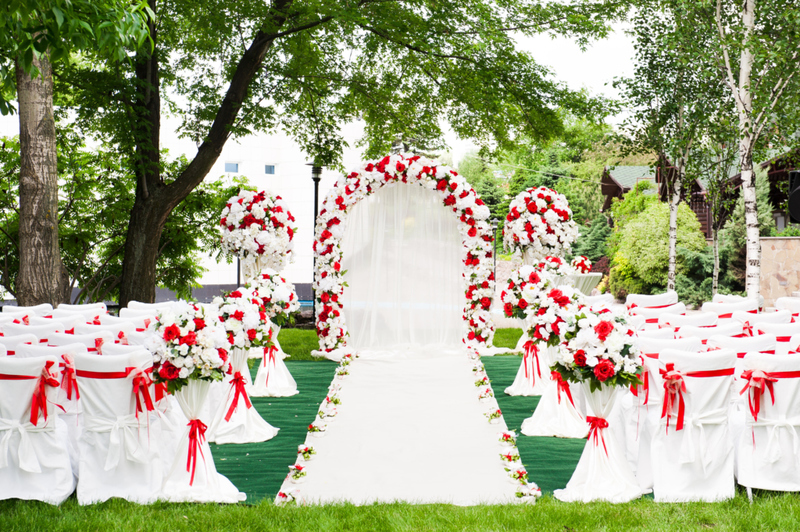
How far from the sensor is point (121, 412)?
15.4 ft

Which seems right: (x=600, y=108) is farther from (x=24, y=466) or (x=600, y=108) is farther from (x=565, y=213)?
(x=24, y=466)

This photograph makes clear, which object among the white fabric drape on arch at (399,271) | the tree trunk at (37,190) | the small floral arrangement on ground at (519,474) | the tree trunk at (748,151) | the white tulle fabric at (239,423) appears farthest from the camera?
the tree trunk at (748,151)

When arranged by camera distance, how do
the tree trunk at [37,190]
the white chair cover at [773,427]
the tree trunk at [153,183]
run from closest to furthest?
the white chair cover at [773,427], the tree trunk at [37,190], the tree trunk at [153,183]

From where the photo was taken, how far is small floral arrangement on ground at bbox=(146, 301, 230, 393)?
15.0 ft

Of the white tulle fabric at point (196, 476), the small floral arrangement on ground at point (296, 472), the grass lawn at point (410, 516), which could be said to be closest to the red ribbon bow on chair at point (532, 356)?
the grass lawn at point (410, 516)

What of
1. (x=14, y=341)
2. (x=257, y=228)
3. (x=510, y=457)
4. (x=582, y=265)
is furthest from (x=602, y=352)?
(x=257, y=228)

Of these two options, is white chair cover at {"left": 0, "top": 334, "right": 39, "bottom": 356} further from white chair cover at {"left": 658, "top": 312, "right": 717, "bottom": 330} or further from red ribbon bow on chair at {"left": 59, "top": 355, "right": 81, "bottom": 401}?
white chair cover at {"left": 658, "top": 312, "right": 717, "bottom": 330}

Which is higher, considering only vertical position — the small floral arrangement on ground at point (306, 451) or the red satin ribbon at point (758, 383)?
the red satin ribbon at point (758, 383)

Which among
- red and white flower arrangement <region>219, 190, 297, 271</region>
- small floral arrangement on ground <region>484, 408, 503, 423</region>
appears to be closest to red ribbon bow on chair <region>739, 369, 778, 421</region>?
small floral arrangement on ground <region>484, 408, 503, 423</region>

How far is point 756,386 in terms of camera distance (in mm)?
4645

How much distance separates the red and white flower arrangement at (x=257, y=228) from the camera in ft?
33.1

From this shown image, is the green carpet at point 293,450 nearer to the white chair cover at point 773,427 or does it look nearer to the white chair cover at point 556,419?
the white chair cover at point 556,419

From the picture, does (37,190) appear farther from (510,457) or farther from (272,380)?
(510,457)

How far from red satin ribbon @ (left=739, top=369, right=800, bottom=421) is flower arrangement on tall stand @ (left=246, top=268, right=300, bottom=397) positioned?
14.4 ft
